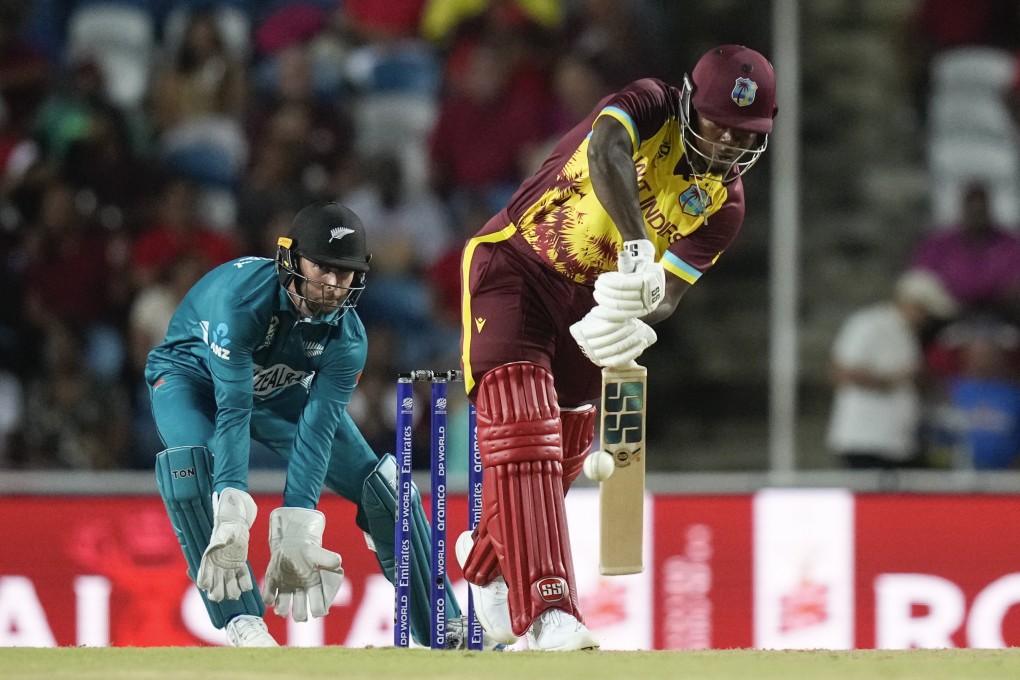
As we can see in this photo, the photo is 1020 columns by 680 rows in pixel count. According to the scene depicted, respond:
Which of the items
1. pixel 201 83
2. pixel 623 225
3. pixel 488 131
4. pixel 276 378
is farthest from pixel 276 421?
pixel 201 83

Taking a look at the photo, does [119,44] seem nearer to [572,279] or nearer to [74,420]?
[74,420]

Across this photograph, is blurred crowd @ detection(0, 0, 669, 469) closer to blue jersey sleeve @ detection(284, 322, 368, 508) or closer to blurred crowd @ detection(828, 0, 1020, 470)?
blurred crowd @ detection(828, 0, 1020, 470)

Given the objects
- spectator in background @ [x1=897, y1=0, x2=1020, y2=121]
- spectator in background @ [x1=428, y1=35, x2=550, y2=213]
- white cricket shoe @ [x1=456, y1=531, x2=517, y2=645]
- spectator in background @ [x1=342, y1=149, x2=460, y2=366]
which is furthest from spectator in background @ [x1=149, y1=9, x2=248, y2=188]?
white cricket shoe @ [x1=456, y1=531, x2=517, y2=645]

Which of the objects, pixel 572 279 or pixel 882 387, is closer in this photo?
pixel 572 279

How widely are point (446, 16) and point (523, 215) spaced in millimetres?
4864

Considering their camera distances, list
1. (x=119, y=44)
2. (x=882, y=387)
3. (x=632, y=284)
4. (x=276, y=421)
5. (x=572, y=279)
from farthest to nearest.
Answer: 1. (x=119, y=44)
2. (x=882, y=387)
3. (x=276, y=421)
4. (x=572, y=279)
5. (x=632, y=284)

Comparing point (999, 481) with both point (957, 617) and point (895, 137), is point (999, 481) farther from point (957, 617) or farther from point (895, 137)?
point (895, 137)

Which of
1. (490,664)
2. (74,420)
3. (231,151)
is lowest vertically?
(490,664)

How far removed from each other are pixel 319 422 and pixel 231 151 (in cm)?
412

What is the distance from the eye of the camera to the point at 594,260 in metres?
Result: 4.89

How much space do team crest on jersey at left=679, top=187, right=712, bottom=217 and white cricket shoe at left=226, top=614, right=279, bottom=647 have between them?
→ 2110 mm

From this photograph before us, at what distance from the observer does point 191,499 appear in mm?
5602

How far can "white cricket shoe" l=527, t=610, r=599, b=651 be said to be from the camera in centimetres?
460

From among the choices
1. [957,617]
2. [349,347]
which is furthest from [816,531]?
[349,347]
